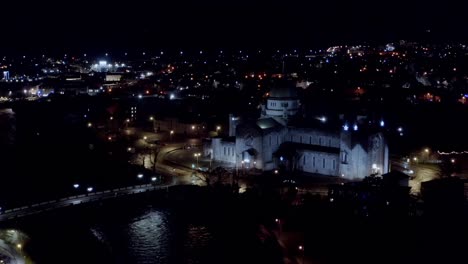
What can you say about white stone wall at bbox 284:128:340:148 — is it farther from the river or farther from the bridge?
the river

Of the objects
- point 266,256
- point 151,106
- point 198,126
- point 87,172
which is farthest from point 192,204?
point 151,106

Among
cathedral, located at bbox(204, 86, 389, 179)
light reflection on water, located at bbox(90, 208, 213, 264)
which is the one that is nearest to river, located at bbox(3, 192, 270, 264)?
light reflection on water, located at bbox(90, 208, 213, 264)

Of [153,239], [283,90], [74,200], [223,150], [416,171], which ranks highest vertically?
[283,90]

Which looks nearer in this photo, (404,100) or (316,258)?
(316,258)

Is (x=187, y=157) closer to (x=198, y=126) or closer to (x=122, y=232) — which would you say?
(x=198, y=126)

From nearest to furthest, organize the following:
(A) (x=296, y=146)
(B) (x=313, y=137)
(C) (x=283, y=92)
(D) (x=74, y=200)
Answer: (D) (x=74, y=200) < (A) (x=296, y=146) < (B) (x=313, y=137) < (C) (x=283, y=92)

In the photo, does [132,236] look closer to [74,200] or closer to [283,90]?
[74,200]

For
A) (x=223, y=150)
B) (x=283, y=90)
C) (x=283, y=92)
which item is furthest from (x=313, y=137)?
(x=223, y=150)

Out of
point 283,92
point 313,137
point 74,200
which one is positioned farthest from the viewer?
point 283,92
